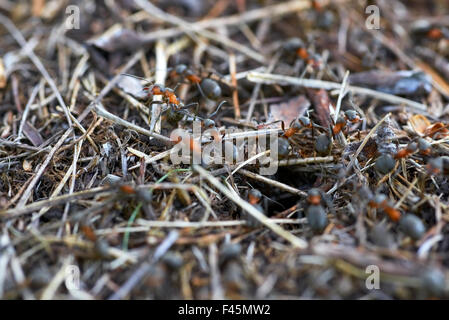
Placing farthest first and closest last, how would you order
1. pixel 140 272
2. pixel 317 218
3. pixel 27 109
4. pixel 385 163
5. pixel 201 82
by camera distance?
pixel 201 82 → pixel 27 109 → pixel 385 163 → pixel 317 218 → pixel 140 272

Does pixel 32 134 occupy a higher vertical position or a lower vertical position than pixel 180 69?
lower

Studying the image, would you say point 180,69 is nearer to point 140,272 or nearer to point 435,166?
point 140,272

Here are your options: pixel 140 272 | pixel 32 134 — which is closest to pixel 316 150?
pixel 140 272

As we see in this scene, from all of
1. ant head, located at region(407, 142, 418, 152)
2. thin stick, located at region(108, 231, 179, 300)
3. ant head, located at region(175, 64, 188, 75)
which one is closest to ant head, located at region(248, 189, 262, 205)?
thin stick, located at region(108, 231, 179, 300)

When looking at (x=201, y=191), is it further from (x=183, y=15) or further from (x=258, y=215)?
(x=183, y=15)

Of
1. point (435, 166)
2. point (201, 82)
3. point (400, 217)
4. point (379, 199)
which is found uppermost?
point (201, 82)

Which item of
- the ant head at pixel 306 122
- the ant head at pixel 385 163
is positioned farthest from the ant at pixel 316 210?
the ant head at pixel 306 122

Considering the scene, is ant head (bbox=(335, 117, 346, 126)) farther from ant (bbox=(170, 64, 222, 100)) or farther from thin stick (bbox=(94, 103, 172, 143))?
thin stick (bbox=(94, 103, 172, 143))
